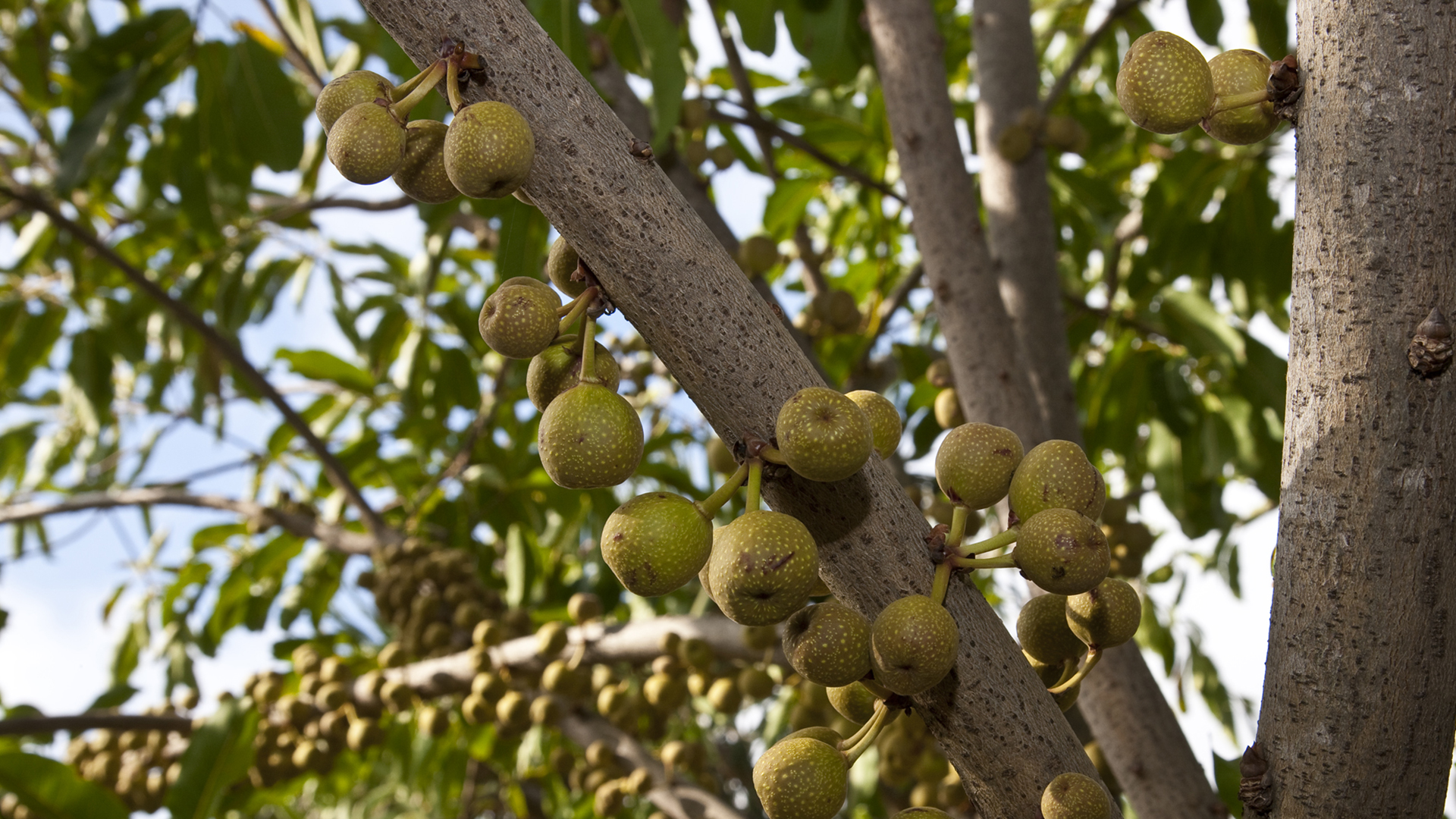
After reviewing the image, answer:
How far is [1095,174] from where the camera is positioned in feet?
9.49

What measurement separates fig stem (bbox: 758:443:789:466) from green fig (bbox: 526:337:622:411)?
0.45 feet

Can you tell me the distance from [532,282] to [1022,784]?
0.55m

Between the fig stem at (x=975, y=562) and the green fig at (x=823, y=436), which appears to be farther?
the fig stem at (x=975, y=562)

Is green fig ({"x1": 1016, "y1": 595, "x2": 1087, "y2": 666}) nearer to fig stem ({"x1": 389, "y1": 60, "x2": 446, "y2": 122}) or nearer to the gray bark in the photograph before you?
fig stem ({"x1": 389, "y1": 60, "x2": 446, "y2": 122})

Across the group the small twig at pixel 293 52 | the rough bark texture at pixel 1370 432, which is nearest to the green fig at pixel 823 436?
the rough bark texture at pixel 1370 432

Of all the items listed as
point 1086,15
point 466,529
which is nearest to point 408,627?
point 466,529

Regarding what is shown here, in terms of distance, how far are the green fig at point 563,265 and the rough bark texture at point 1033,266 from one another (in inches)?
42.6

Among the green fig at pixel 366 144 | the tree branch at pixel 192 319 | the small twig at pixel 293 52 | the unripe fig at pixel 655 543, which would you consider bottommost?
the unripe fig at pixel 655 543

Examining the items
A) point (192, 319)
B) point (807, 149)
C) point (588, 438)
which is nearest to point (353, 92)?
point (588, 438)

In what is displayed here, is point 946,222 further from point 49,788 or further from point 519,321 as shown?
point 49,788

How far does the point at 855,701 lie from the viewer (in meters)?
0.91

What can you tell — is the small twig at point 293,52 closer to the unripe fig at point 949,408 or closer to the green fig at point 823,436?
the unripe fig at point 949,408

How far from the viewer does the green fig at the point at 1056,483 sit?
84 cm

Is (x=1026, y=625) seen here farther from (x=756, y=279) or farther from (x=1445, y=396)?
(x=756, y=279)
